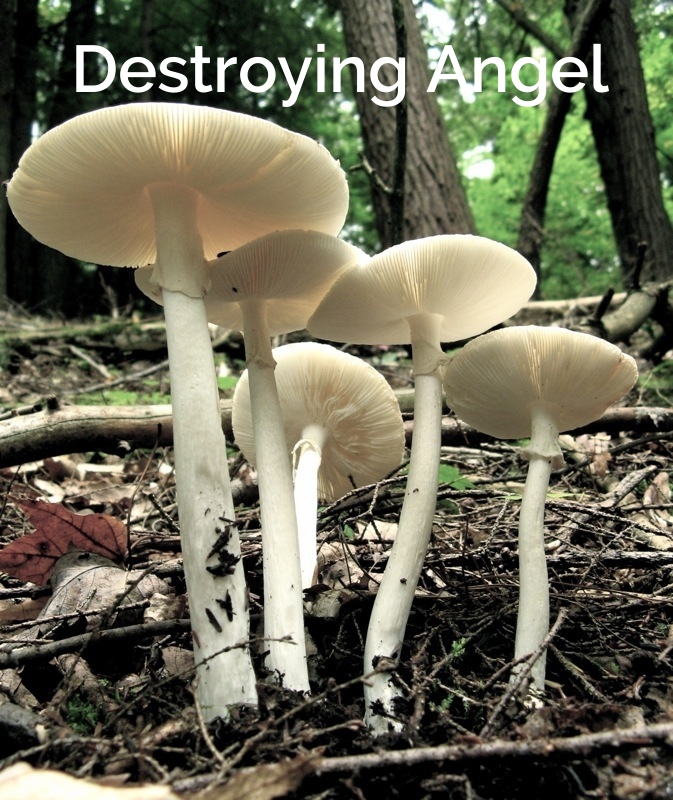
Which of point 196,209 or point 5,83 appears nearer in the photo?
point 196,209

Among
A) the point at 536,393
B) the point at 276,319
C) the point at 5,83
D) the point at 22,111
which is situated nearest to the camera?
the point at 536,393

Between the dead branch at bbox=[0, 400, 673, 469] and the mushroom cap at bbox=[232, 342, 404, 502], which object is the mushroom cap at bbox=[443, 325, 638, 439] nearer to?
the mushroom cap at bbox=[232, 342, 404, 502]

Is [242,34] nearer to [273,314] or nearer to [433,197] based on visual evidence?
[433,197]

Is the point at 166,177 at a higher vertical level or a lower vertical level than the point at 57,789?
higher

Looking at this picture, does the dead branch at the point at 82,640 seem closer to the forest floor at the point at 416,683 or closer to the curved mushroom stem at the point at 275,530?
the forest floor at the point at 416,683

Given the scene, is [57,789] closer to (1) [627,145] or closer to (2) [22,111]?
(1) [627,145]

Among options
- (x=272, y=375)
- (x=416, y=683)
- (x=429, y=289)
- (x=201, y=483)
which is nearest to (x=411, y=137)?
(x=429, y=289)

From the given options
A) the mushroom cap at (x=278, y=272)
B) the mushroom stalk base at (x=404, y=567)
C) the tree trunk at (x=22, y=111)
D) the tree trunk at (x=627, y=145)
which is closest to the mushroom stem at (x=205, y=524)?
the mushroom cap at (x=278, y=272)
